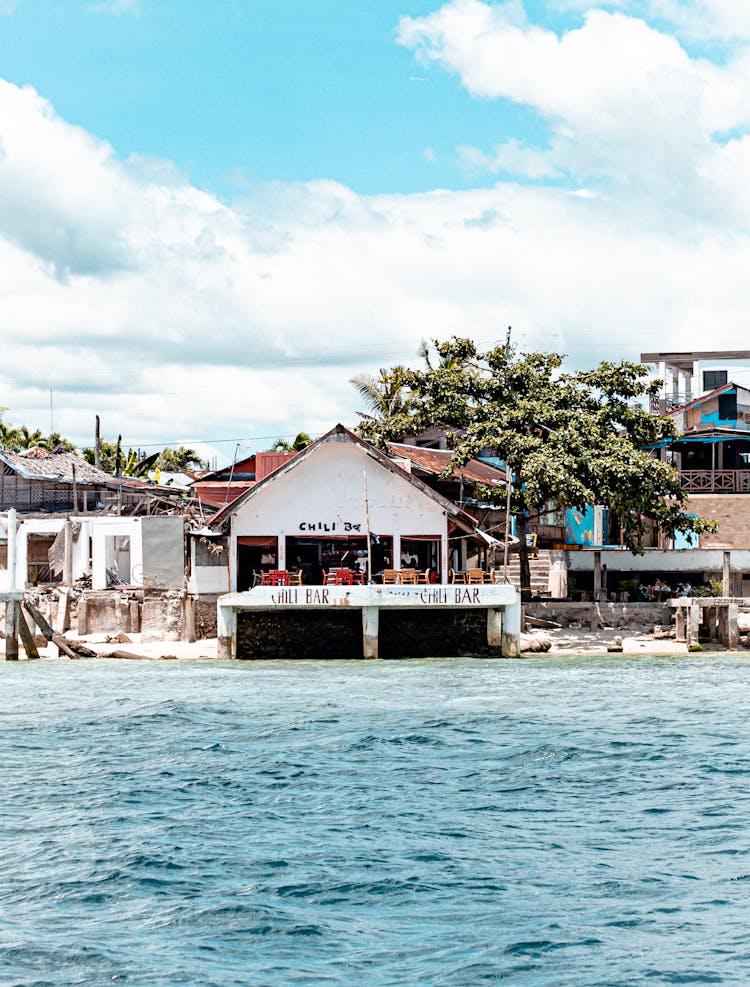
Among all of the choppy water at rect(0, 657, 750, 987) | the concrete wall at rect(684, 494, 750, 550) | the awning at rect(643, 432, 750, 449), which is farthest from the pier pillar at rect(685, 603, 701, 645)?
the choppy water at rect(0, 657, 750, 987)

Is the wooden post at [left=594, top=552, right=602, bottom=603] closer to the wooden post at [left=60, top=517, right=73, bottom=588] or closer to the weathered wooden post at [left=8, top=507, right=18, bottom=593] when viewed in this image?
the wooden post at [left=60, top=517, right=73, bottom=588]

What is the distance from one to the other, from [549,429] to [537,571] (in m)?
10.3

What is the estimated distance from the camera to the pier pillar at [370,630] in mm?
38500

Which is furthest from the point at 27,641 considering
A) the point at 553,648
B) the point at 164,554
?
the point at 553,648

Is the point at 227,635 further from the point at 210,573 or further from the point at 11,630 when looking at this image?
the point at 11,630

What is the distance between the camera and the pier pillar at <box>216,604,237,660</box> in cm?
3916

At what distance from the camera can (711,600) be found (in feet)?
138

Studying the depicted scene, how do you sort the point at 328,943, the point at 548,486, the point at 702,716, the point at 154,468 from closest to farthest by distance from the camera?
the point at 328,943 < the point at 702,716 < the point at 548,486 < the point at 154,468

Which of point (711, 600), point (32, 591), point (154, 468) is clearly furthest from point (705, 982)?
point (154, 468)

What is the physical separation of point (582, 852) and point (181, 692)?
17.1 metres

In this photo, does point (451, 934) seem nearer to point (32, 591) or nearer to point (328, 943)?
point (328, 943)

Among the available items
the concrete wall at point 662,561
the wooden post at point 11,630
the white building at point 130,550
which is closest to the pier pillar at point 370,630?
the wooden post at point 11,630

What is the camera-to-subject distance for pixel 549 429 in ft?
149

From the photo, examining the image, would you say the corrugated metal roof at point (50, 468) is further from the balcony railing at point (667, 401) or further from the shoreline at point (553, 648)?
the balcony railing at point (667, 401)
